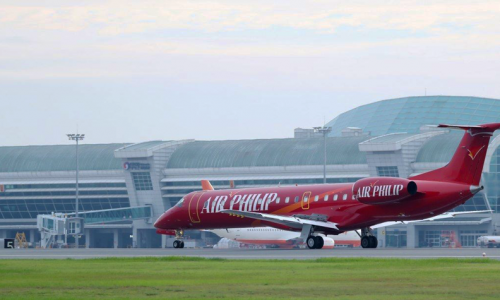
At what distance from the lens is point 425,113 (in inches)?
6772

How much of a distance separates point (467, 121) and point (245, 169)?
46150 mm

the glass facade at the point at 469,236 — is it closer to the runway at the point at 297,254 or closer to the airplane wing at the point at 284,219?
the airplane wing at the point at 284,219

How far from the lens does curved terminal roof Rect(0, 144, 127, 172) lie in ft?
484

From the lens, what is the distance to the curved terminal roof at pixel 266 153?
442 feet

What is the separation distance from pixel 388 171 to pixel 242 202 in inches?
2673

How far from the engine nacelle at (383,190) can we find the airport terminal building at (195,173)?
68.4m

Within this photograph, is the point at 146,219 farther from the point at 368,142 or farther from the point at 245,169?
the point at 368,142

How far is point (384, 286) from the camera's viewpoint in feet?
84.6

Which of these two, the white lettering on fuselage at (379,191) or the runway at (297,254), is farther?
the white lettering on fuselage at (379,191)

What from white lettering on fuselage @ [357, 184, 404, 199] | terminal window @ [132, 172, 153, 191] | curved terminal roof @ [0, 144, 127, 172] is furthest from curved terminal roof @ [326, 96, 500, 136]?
white lettering on fuselage @ [357, 184, 404, 199]

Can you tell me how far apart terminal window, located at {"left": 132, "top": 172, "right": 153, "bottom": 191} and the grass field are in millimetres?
105414

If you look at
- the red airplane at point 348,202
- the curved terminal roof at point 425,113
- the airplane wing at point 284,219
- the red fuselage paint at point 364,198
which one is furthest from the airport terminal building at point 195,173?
the airplane wing at point 284,219

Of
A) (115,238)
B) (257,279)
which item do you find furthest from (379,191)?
(115,238)

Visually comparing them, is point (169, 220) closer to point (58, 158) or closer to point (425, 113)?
point (58, 158)
